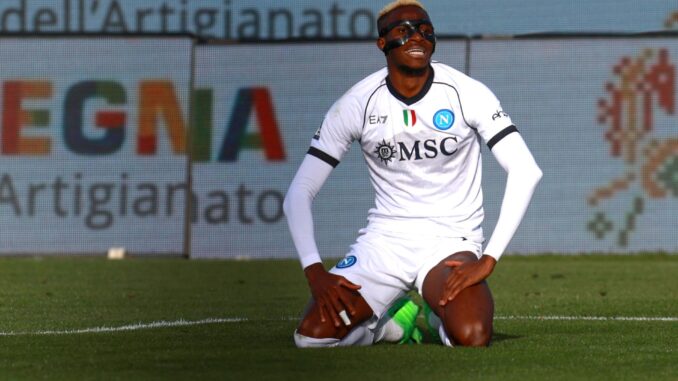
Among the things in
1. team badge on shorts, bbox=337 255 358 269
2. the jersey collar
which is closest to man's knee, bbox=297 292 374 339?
team badge on shorts, bbox=337 255 358 269

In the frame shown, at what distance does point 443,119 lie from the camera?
8094 mm

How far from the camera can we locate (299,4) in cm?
1961

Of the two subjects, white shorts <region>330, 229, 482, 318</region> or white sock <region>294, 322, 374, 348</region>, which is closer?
white sock <region>294, 322, 374, 348</region>

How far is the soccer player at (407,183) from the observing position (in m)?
7.90

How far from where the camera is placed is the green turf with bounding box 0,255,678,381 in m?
6.75

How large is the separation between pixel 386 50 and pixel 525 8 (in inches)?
429

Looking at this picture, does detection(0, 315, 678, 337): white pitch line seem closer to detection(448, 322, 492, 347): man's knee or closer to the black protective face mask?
detection(448, 322, 492, 347): man's knee

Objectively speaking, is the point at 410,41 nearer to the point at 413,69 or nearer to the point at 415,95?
the point at 413,69

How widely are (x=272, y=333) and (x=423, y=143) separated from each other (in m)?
1.39

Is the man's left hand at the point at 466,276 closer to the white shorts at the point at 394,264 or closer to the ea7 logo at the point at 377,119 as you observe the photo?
the white shorts at the point at 394,264

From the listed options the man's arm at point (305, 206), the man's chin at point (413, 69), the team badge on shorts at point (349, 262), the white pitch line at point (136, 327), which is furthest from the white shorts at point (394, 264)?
the white pitch line at point (136, 327)

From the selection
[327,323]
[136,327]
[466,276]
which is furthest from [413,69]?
[136,327]

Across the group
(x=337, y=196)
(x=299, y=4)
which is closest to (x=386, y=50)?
(x=337, y=196)

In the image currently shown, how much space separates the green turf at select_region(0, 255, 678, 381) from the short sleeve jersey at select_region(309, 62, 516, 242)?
0.71 meters
